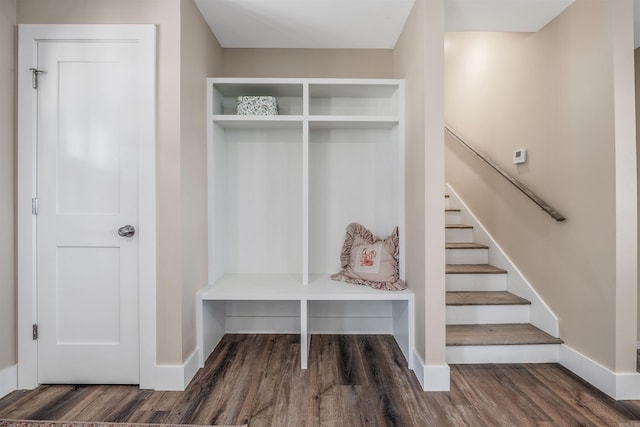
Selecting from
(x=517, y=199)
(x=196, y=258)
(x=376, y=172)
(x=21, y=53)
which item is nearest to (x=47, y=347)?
(x=196, y=258)

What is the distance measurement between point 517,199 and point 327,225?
1561mm

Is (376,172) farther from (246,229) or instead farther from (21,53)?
(21,53)

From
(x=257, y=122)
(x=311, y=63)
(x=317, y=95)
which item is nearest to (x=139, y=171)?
(x=257, y=122)

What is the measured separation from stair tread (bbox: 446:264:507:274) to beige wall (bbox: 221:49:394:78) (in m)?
1.71

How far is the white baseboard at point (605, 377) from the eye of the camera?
1760 mm

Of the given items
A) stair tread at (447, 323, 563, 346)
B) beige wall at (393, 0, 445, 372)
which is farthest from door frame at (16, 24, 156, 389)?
stair tread at (447, 323, 563, 346)

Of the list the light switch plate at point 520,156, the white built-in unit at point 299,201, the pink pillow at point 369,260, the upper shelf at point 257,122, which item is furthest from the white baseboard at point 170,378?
the light switch plate at point 520,156

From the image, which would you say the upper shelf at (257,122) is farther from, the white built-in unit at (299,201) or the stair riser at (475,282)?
the stair riser at (475,282)

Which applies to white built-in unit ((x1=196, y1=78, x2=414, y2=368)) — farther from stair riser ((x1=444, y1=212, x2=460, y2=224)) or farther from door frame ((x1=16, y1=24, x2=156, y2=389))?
stair riser ((x1=444, y1=212, x2=460, y2=224))

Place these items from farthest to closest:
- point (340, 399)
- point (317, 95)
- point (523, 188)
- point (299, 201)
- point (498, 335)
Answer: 1. point (299, 201)
2. point (317, 95)
3. point (523, 188)
4. point (498, 335)
5. point (340, 399)

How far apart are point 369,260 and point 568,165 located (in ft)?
4.79

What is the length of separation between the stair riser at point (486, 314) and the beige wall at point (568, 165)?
22cm

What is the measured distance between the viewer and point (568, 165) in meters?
2.09

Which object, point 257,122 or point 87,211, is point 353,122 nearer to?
point 257,122
